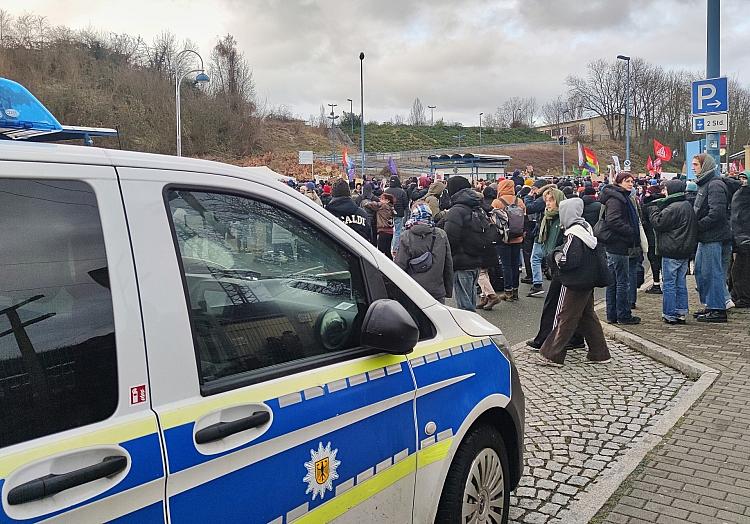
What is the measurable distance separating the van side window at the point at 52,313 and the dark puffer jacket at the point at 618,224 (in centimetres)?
711

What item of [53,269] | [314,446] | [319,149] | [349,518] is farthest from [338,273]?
[319,149]

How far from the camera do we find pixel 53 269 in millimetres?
1603

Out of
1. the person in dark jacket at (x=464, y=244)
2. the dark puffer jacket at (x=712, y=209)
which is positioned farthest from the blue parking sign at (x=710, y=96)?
the person in dark jacket at (x=464, y=244)

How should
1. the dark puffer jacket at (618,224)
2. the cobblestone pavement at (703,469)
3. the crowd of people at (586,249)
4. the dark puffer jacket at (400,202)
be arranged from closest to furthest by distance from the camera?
1. the cobblestone pavement at (703,469)
2. the crowd of people at (586,249)
3. the dark puffer jacket at (618,224)
4. the dark puffer jacket at (400,202)

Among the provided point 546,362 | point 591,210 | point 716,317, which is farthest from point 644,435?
point 591,210

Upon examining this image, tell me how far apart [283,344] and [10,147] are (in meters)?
1.00

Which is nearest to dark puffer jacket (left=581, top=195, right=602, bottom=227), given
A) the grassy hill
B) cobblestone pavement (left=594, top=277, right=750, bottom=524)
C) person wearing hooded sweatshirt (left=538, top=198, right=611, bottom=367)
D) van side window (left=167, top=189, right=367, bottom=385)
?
person wearing hooded sweatshirt (left=538, top=198, right=611, bottom=367)

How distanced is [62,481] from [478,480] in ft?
6.35

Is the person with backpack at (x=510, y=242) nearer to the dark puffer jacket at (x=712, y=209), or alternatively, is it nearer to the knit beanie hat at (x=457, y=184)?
the knit beanie hat at (x=457, y=184)

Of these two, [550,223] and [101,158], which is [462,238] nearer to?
[550,223]

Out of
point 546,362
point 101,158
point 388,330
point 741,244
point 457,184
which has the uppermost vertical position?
point 457,184

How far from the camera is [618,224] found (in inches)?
302

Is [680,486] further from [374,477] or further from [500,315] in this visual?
[500,315]

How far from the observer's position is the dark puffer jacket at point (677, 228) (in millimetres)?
7578
